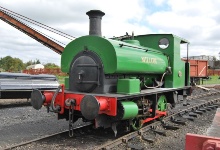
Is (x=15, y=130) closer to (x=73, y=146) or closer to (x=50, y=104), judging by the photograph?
(x=50, y=104)

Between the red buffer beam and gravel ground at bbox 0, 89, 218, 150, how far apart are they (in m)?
8.00

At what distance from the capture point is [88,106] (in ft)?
16.3

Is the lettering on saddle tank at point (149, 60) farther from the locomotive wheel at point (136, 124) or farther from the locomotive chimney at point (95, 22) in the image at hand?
the locomotive wheel at point (136, 124)

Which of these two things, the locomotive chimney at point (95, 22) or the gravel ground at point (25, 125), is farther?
the locomotive chimney at point (95, 22)

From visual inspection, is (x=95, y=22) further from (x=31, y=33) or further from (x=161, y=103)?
(x=31, y=33)

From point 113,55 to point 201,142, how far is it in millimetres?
3644

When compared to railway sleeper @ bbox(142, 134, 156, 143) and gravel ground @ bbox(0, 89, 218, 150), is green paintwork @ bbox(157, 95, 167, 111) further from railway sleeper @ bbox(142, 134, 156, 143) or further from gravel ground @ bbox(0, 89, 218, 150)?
railway sleeper @ bbox(142, 134, 156, 143)

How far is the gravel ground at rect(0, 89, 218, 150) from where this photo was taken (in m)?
5.34

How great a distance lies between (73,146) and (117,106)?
4.17 ft

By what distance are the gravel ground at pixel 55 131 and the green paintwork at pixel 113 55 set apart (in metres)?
1.66

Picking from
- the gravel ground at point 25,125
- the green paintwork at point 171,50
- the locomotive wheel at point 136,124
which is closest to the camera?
the gravel ground at point 25,125

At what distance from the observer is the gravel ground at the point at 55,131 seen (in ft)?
17.5

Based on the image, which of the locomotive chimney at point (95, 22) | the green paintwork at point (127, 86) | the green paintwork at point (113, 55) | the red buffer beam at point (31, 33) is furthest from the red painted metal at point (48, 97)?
the red buffer beam at point (31, 33)

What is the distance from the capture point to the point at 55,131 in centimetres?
655
